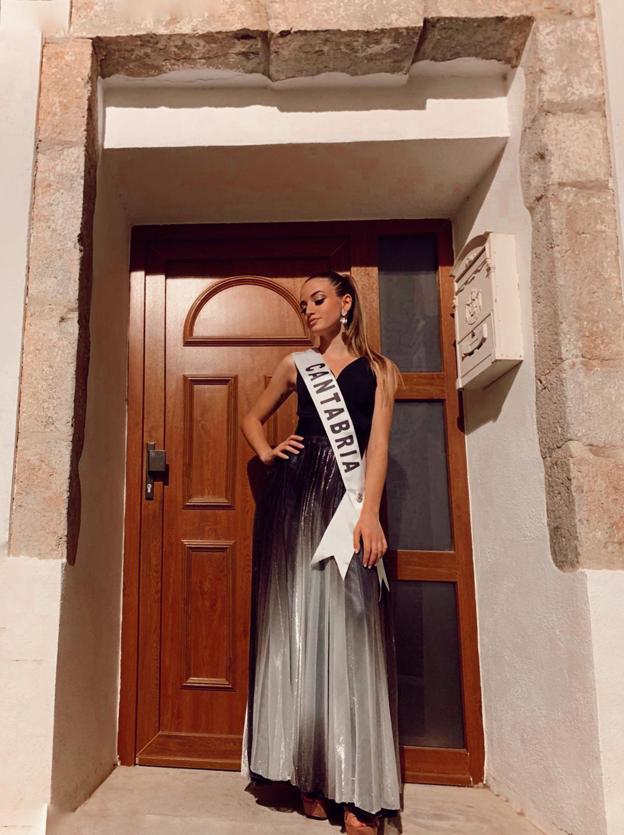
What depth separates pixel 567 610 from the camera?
6.70 feet

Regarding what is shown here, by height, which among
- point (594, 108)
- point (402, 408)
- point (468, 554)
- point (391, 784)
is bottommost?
point (391, 784)

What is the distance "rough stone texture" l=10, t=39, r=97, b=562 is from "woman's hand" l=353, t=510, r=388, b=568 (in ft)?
3.19

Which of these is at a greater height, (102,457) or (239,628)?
(102,457)

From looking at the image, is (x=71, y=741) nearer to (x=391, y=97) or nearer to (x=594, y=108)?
(x=391, y=97)

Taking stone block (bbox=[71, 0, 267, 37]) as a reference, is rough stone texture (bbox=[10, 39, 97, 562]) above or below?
below

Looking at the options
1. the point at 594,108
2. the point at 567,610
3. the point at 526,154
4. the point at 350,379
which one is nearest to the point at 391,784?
the point at 567,610

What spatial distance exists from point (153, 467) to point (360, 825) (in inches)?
63.9

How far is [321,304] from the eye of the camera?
2.45m

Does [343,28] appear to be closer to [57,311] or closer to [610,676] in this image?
[57,311]

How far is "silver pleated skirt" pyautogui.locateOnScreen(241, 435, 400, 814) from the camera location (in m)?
2.03

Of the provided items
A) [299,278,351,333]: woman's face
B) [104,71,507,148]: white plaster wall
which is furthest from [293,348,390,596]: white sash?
[104,71,507,148]: white plaster wall

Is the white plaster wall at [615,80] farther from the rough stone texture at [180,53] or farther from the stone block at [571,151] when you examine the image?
the rough stone texture at [180,53]

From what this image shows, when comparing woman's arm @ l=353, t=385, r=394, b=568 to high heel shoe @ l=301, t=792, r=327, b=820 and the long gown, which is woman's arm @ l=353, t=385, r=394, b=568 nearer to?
the long gown

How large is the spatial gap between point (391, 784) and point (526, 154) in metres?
2.24
